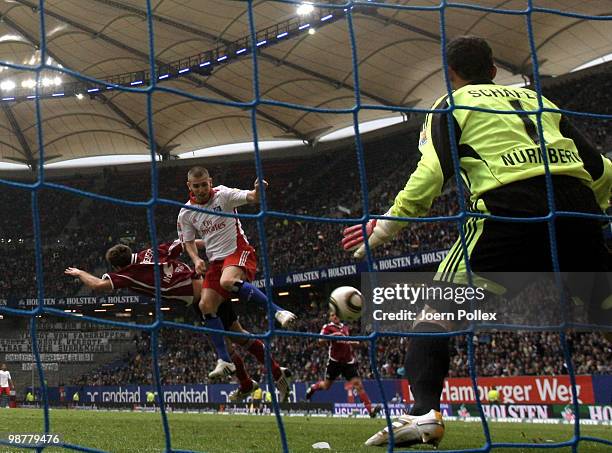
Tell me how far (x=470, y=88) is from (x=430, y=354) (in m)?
1.30

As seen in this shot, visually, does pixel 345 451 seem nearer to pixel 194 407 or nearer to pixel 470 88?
pixel 470 88

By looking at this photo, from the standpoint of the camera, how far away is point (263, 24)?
26.0 meters

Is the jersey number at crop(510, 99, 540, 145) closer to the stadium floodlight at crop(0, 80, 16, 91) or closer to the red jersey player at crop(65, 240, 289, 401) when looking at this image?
the red jersey player at crop(65, 240, 289, 401)

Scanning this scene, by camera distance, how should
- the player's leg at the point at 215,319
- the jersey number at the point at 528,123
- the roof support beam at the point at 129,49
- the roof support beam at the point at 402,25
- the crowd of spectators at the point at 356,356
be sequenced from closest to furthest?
the jersey number at the point at 528,123 < the player's leg at the point at 215,319 < the crowd of spectators at the point at 356,356 < the roof support beam at the point at 402,25 < the roof support beam at the point at 129,49

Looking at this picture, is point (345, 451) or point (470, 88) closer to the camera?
point (470, 88)

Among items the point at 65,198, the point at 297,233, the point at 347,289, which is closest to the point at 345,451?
the point at 347,289

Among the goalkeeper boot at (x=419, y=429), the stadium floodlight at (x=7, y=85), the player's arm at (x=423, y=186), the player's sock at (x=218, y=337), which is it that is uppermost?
the stadium floodlight at (x=7, y=85)

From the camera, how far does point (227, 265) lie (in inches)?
257

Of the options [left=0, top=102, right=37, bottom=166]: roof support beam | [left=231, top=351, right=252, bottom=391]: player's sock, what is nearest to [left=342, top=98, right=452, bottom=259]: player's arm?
[left=231, top=351, right=252, bottom=391]: player's sock

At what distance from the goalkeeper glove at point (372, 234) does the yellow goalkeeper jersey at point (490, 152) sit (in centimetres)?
12

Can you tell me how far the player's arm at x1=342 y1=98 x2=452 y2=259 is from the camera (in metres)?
3.44

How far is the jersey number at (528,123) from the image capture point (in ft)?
11.7

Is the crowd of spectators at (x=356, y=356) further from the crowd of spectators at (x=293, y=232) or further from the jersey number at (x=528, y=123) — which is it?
the jersey number at (x=528, y=123)

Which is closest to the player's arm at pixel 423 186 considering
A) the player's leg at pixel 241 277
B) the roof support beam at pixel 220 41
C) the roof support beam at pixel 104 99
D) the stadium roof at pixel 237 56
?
the player's leg at pixel 241 277
